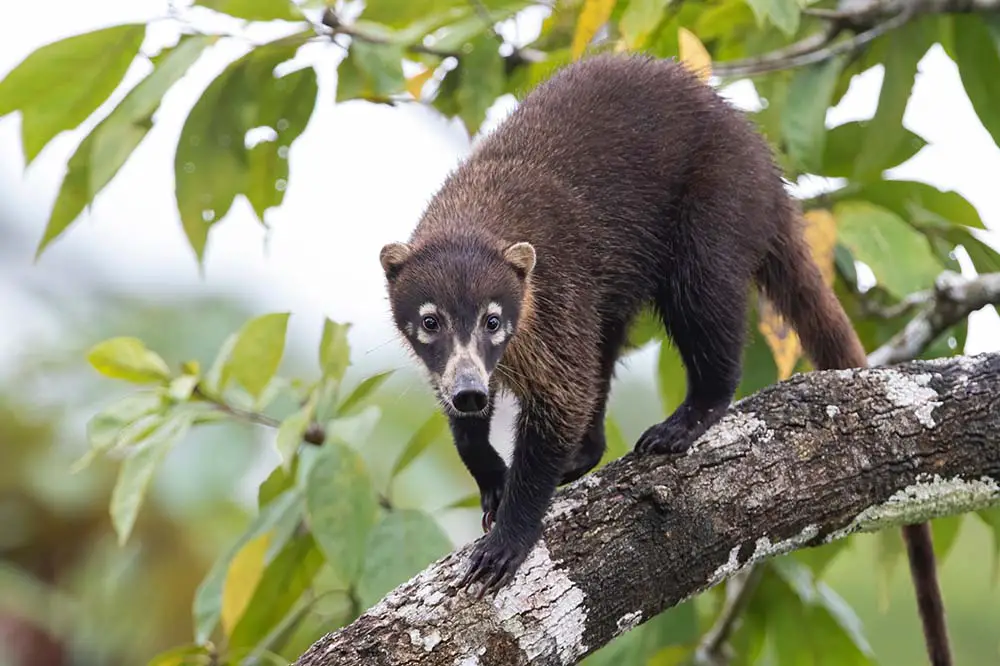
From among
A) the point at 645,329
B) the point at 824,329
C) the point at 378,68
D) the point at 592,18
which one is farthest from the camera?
the point at 645,329

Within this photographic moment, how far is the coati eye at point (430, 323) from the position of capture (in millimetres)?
3971

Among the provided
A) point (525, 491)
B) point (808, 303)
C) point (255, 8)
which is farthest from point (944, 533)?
point (255, 8)

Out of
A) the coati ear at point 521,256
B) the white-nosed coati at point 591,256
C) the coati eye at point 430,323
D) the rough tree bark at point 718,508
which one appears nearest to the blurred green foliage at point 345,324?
the white-nosed coati at point 591,256

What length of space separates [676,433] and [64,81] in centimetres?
248

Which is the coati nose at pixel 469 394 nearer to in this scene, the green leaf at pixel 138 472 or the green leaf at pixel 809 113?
the green leaf at pixel 138 472

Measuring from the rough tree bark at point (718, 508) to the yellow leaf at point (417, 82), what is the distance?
7.16 feet

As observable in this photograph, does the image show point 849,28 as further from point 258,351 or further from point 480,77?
point 258,351

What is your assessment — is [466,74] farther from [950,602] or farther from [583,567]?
[950,602]

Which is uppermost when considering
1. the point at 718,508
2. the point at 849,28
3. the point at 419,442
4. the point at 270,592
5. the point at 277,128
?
the point at 849,28

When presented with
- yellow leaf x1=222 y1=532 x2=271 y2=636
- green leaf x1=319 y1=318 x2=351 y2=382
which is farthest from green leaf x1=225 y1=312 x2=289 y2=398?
yellow leaf x1=222 y1=532 x2=271 y2=636

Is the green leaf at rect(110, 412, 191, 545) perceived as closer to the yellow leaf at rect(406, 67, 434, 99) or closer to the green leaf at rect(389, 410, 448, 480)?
the green leaf at rect(389, 410, 448, 480)

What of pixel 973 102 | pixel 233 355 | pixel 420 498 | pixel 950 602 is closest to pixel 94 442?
pixel 233 355

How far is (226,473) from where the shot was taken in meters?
5.82

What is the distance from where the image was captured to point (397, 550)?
4035 millimetres
